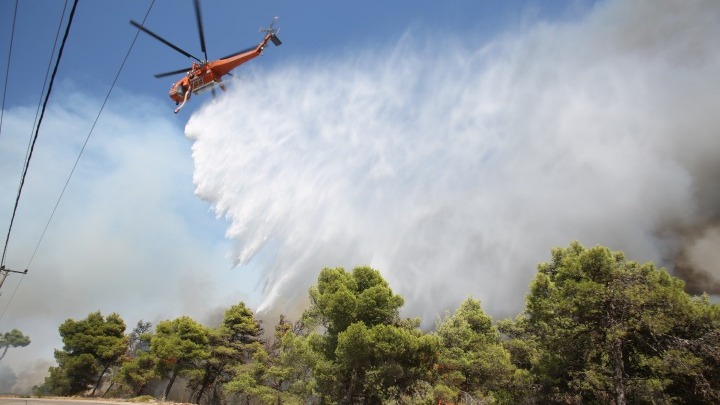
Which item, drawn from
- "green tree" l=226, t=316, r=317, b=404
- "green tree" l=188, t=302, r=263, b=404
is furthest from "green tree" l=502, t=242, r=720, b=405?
"green tree" l=188, t=302, r=263, b=404

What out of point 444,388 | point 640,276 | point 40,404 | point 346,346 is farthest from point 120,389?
point 640,276

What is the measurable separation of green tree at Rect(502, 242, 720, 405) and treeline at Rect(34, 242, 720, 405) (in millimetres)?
61

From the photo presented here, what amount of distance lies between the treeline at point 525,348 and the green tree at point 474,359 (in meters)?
0.09

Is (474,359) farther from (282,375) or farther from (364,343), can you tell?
(282,375)

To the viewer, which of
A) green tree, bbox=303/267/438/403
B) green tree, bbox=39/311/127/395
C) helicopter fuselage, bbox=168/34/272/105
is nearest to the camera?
helicopter fuselage, bbox=168/34/272/105

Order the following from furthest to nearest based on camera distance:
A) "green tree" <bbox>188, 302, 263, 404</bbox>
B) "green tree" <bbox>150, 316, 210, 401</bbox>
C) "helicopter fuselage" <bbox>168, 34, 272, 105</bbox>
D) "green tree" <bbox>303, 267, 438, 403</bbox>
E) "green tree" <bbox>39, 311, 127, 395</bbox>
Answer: "green tree" <bbox>39, 311, 127, 395</bbox> < "green tree" <bbox>188, 302, 263, 404</bbox> < "green tree" <bbox>150, 316, 210, 401</bbox> < "green tree" <bbox>303, 267, 438, 403</bbox> < "helicopter fuselage" <bbox>168, 34, 272, 105</bbox>

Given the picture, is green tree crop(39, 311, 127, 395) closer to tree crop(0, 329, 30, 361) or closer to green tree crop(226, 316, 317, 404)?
green tree crop(226, 316, 317, 404)

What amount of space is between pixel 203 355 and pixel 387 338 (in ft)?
83.2

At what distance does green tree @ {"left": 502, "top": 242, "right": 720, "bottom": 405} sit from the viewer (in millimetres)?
16406

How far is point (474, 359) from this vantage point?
2677 centimetres

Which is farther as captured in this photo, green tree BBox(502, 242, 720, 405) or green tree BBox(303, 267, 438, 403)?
green tree BBox(303, 267, 438, 403)

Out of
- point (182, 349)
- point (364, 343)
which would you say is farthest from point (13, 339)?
point (364, 343)

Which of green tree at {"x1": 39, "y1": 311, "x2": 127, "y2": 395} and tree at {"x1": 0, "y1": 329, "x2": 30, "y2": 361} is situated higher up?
tree at {"x1": 0, "y1": 329, "x2": 30, "y2": 361}

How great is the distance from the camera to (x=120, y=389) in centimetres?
4494
